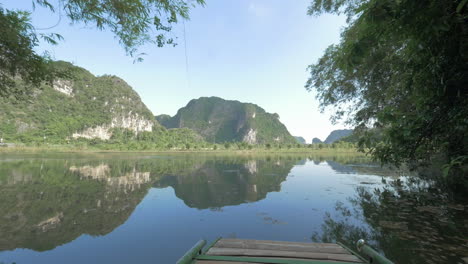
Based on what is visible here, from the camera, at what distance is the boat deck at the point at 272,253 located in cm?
364

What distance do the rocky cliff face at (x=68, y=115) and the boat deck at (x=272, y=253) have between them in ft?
365

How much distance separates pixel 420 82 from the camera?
3365 millimetres

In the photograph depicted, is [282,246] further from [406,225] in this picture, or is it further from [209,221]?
[406,225]

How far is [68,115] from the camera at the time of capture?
159750mm

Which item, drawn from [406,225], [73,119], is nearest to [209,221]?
[406,225]

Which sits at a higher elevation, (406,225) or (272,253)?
(272,253)

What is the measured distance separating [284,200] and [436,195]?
894cm

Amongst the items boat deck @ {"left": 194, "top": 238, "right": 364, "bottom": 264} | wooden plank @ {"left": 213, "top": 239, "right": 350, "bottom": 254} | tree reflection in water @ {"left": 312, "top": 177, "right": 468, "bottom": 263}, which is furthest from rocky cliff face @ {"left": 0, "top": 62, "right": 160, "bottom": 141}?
boat deck @ {"left": 194, "top": 238, "right": 364, "bottom": 264}

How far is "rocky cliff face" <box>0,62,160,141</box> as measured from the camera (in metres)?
123

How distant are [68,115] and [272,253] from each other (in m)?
200

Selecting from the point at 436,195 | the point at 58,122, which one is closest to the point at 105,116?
the point at 58,122

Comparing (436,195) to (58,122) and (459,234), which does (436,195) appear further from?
(58,122)

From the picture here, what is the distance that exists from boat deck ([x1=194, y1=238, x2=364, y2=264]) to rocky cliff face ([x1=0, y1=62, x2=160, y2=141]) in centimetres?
11131

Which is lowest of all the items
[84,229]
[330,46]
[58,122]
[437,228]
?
[84,229]
